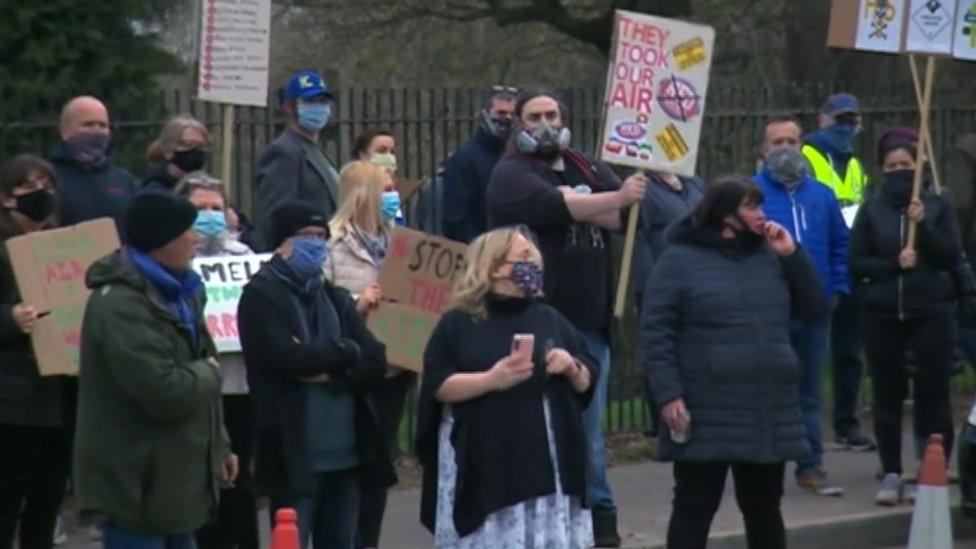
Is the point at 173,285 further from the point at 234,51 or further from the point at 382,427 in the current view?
the point at 234,51

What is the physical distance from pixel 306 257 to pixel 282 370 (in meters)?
0.43

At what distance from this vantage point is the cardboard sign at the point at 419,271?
33.5 feet

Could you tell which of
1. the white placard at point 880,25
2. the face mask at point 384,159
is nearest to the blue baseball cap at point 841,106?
the white placard at point 880,25

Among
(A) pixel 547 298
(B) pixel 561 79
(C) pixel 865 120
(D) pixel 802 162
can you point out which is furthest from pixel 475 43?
(A) pixel 547 298

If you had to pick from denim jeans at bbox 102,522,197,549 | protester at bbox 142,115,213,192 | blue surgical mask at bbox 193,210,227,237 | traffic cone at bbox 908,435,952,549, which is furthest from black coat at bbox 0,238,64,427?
traffic cone at bbox 908,435,952,549

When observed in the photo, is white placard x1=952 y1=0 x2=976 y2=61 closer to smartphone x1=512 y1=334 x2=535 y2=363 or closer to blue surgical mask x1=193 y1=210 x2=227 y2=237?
blue surgical mask x1=193 y1=210 x2=227 y2=237

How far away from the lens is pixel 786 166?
12.0 meters

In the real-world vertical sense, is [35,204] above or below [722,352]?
above

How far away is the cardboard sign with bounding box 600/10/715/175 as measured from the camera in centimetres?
1084

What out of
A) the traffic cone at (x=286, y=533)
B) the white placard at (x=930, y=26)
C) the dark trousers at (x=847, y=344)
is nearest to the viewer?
the traffic cone at (x=286, y=533)

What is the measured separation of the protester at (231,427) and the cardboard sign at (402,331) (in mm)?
870

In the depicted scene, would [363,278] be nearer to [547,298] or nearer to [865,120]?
[547,298]

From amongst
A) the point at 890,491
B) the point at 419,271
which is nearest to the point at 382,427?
the point at 419,271

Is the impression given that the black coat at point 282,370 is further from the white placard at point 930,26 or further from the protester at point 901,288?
the white placard at point 930,26
